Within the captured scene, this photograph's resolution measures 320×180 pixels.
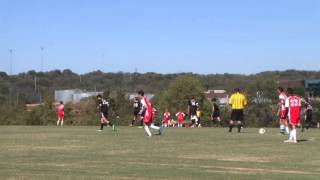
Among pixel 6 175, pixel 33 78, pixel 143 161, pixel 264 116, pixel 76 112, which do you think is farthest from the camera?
pixel 33 78

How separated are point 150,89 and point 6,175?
144 m

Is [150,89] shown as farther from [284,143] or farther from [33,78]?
[284,143]

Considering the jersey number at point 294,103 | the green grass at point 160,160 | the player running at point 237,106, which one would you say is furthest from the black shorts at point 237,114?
the green grass at point 160,160

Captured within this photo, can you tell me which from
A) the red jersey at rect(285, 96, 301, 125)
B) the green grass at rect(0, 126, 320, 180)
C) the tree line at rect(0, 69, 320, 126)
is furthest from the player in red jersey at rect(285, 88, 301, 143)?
the tree line at rect(0, 69, 320, 126)

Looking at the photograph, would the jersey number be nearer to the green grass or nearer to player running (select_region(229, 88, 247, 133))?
the green grass

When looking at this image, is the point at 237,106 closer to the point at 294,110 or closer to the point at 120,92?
the point at 294,110

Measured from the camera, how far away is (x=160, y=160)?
17.5 meters

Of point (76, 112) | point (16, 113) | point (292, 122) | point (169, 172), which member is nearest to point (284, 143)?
point (292, 122)

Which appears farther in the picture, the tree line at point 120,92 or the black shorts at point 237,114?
the tree line at point 120,92

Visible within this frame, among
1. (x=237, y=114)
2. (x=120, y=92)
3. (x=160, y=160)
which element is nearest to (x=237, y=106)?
(x=237, y=114)

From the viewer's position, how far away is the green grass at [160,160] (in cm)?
1419

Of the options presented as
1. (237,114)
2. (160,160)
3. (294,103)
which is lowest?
(160,160)

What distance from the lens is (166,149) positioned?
21422 millimetres

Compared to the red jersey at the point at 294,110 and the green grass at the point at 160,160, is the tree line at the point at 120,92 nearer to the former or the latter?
the red jersey at the point at 294,110
